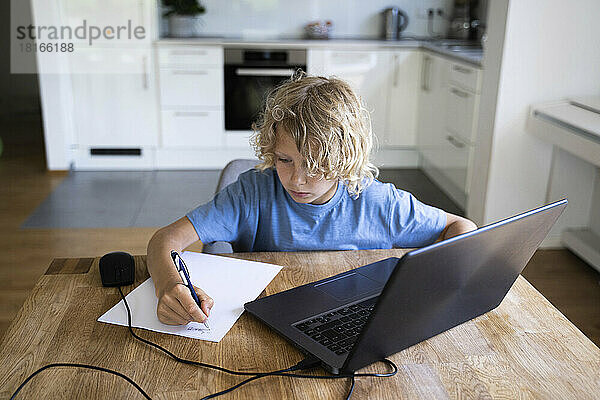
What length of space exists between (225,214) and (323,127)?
0.32 metres

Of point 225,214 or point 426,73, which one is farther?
point 426,73

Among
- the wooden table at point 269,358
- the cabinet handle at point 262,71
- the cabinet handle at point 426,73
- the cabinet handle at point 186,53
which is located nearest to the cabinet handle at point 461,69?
the cabinet handle at point 426,73

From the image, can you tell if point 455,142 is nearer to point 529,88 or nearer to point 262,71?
point 529,88

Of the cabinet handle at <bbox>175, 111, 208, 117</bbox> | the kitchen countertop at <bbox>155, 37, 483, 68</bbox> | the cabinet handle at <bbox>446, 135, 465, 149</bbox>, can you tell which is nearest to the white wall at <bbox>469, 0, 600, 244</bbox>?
the cabinet handle at <bbox>446, 135, 465, 149</bbox>

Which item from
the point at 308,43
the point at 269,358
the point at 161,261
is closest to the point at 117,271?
the point at 161,261

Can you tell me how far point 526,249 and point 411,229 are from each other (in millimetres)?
486

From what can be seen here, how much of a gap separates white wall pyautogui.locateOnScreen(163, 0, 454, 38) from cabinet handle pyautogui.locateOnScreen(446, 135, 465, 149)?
4.57 feet

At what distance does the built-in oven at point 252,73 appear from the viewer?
4.36 m

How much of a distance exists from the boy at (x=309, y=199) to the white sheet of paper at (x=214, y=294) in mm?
45

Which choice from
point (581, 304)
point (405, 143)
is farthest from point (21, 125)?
point (581, 304)

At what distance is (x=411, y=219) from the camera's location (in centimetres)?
147

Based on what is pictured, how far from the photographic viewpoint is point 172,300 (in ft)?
3.50

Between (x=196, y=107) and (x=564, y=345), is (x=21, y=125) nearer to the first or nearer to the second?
(x=196, y=107)

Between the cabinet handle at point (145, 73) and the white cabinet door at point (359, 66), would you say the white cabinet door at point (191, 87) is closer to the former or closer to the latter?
the cabinet handle at point (145, 73)
